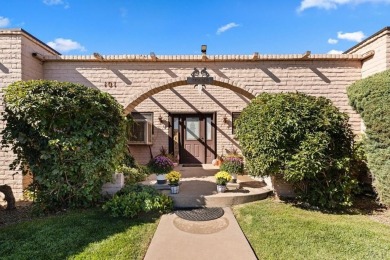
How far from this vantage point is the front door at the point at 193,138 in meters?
9.85

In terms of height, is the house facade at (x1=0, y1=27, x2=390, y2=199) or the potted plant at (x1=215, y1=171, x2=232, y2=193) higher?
the house facade at (x1=0, y1=27, x2=390, y2=199)

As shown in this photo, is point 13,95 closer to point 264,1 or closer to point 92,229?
point 92,229

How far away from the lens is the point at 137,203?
165 inches

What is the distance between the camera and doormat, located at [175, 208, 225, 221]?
4.18m

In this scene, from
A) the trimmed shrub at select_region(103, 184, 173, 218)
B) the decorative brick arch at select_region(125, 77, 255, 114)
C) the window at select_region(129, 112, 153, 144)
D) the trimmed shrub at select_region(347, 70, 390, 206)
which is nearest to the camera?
the trimmed shrub at select_region(103, 184, 173, 218)

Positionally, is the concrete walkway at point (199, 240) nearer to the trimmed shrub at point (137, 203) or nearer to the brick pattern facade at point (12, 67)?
the trimmed shrub at point (137, 203)

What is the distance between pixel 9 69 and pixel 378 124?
26.4 feet

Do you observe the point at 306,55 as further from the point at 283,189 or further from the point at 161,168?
the point at 161,168

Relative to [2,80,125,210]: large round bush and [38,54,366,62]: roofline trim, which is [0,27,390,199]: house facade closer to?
[38,54,366,62]: roofline trim

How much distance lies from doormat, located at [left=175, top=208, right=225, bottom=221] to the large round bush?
65.3 inches

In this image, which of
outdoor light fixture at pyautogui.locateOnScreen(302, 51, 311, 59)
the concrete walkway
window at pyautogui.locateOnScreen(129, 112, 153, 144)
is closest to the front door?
window at pyautogui.locateOnScreen(129, 112, 153, 144)

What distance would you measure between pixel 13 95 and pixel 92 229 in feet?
8.61

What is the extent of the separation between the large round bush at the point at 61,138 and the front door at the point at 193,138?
5.33m

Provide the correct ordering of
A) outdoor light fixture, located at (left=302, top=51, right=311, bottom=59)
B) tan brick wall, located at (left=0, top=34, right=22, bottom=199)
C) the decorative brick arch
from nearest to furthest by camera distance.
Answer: tan brick wall, located at (left=0, top=34, right=22, bottom=199) < outdoor light fixture, located at (left=302, top=51, right=311, bottom=59) < the decorative brick arch
